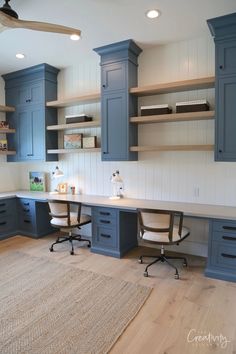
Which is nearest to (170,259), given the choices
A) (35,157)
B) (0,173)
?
(35,157)

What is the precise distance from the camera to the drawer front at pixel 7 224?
415 cm

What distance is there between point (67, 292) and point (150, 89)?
2.57m

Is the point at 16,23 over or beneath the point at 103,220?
over

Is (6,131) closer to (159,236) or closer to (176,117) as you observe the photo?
(176,117)

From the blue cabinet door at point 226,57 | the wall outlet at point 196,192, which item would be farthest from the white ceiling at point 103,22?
the wall outlet at point 196,192

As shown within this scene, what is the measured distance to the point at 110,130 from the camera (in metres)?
3.53

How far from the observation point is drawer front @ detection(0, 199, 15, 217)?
4.12m

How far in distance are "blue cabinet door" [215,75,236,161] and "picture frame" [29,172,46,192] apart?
3.08m

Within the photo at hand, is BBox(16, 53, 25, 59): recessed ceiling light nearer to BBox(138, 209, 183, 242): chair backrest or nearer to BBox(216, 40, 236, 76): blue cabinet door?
BBox(216, 40, 236, 76): blue cabinet door

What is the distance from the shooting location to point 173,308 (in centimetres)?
225

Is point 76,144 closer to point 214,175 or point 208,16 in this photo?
point 214,175

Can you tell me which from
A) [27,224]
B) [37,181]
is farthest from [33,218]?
[37,181]

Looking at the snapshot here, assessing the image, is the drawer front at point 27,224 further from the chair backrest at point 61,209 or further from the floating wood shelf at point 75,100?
the floating wood shelf at point 75,100

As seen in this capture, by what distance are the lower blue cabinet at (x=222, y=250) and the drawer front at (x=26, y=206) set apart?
2.78 m
